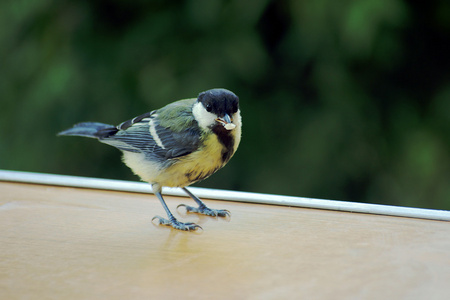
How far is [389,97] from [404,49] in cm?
20

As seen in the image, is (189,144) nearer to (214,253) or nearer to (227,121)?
(227,121)

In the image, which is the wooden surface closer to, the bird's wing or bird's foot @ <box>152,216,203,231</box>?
bird's foot @ <box>152,216,203,231</box>

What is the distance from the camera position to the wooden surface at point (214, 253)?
31.4 inches

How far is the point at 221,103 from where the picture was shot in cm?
119

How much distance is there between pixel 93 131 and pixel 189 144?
387 millimetres

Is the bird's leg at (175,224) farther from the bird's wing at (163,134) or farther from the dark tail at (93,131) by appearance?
the dark tail at (93,131)

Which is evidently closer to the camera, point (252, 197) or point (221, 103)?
point (221, 103)

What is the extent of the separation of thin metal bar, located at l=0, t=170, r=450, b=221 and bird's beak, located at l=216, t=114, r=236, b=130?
24cm

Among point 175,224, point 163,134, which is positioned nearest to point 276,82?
point 163,134

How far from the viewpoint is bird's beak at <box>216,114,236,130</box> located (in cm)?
117

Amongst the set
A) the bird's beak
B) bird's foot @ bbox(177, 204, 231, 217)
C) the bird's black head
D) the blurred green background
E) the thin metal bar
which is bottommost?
bird's foot @ bbox(177, 204, 231, 217)

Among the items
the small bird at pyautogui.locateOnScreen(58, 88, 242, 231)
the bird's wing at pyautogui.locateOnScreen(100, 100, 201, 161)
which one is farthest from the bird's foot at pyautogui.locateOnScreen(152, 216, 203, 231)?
the bird's wing at pyautogui.locateOnScreen(100, 100, 201, 161)

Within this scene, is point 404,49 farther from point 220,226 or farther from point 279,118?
point 220,226

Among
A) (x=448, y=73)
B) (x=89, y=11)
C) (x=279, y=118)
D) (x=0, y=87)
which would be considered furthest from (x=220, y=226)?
(x=0, y=87)
